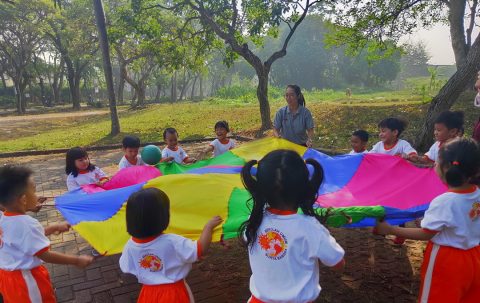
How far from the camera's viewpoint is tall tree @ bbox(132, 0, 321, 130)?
1066 centimetres

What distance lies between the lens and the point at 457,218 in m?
1.99

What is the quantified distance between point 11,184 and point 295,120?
344cm

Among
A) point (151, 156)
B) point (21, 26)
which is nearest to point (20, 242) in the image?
point (151, 156)

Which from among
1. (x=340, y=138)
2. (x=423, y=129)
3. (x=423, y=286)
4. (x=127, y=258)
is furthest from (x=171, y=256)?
(x=340, y=138)

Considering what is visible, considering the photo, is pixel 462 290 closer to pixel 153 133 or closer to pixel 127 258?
pixel 127 258

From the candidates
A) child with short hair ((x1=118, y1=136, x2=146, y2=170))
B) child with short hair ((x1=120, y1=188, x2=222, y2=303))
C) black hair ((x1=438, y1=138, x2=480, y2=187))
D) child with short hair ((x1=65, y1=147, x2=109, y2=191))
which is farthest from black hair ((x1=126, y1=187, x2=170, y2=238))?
child with short hair ((x1=118, y1=136, x2=146, y2=170))

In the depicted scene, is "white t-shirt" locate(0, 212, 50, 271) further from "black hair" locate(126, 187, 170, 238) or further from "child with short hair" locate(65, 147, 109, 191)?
"child with short hair" locate(65, 147, 109, 191)

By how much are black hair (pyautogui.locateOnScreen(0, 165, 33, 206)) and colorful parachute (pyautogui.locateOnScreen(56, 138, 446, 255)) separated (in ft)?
2.09

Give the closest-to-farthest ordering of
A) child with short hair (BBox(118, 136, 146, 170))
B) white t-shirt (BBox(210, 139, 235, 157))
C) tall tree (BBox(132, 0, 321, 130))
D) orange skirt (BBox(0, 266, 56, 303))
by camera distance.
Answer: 1. orange skirt (BBox(0, 266, 56, 303))
2. child with short hair (BBox(118, 136, 146, 170))
3. white t-shirt (BBox(210, 139, 235, 157))
4. tall tree (BBox(132, 0, 321, 130))

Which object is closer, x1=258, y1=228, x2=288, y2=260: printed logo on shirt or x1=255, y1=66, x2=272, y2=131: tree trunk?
x1=258, y1=228, x2=288, y2=260: printed logo on shirt

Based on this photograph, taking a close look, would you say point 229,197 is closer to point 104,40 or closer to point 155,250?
point 155,250

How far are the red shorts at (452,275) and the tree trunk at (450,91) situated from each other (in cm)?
527

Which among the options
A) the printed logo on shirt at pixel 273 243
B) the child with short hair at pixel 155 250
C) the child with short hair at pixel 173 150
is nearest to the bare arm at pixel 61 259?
the child with short hair at pixel 155 250

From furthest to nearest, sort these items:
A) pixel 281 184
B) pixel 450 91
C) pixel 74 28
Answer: pixel 74 28
pixel 450 91
pixel 281 184
